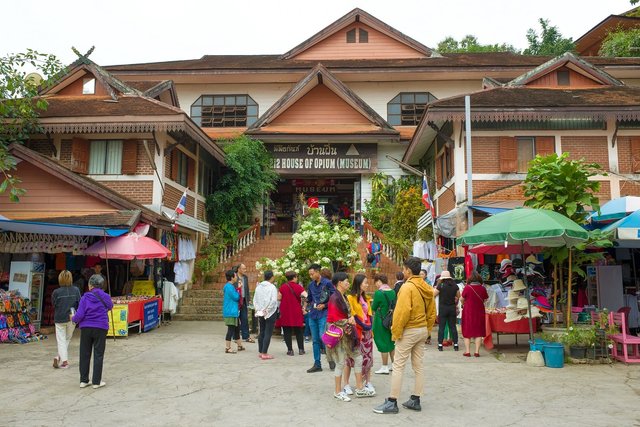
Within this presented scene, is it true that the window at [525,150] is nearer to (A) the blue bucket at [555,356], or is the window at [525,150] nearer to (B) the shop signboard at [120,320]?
(A) the blue bucket at [555,356]

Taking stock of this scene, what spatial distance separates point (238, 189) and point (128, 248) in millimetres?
7861

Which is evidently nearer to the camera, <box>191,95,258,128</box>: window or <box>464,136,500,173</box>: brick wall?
<box>464,136,500,173</box>: brick wall

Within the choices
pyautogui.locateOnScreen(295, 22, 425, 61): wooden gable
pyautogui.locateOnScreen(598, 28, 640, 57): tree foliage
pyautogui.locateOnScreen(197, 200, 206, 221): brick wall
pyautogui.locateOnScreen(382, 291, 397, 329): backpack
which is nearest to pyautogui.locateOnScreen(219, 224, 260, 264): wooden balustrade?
pyautogui.locateOnScreen(197, 200, 206, 221): brick wall

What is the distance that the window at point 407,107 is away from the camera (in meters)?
22.7

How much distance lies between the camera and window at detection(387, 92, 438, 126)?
894 inches

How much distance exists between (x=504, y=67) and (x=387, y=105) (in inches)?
209

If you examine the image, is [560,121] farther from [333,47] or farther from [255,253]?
[333,47]

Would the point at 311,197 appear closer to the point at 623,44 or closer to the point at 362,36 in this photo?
the point at 362,36

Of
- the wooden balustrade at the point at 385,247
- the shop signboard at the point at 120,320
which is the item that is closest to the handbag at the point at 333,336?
the shop signboard at the point at 120,320

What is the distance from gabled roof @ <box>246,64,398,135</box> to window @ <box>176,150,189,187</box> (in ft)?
12.3

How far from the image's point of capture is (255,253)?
18375mm

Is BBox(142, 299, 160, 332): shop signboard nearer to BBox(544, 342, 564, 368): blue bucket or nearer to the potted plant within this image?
BBox(544, 342, 564, 368): blue bucket

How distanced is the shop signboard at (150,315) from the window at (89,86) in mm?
7480

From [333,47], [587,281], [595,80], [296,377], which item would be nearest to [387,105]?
[333,47]
